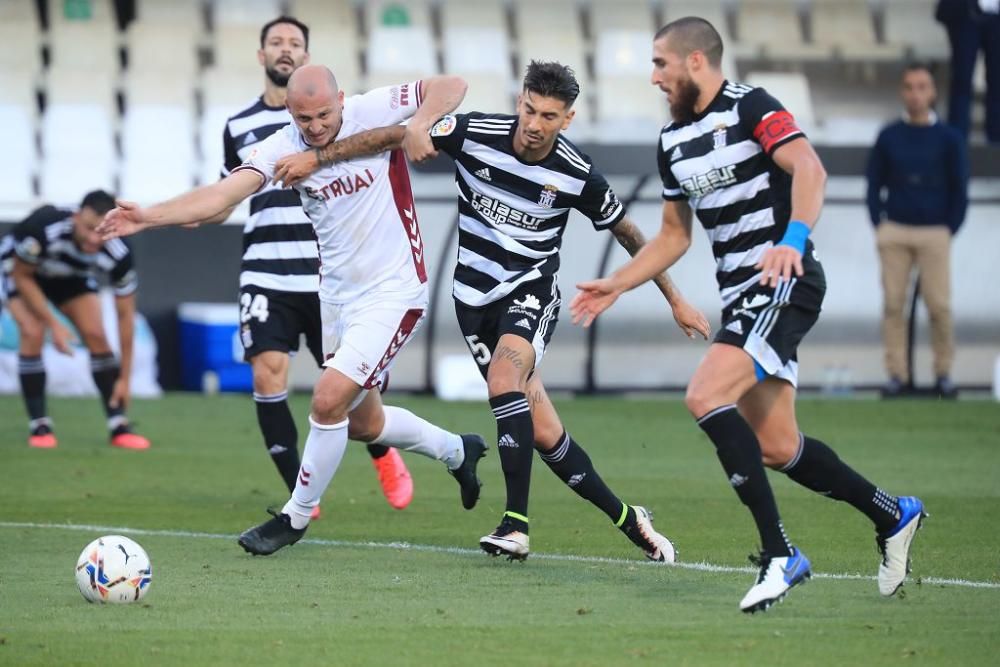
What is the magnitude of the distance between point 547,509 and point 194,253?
25.9 feet

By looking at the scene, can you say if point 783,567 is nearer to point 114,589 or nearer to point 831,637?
point 831,637

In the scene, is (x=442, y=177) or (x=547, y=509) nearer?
(x=547, y=509)

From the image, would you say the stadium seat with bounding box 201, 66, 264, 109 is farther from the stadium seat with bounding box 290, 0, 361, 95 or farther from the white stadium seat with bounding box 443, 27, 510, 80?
the white stadium seat with bounding box 443, 27, 510, 80

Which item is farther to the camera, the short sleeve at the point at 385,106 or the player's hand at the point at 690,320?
the short sleeve at the point at 385,106

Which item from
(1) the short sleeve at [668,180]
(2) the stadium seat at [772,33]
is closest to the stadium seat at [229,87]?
(2) the stadium seat at [772,33]

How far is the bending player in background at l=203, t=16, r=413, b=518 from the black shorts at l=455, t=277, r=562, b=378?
114cm

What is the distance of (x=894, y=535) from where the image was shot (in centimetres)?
619

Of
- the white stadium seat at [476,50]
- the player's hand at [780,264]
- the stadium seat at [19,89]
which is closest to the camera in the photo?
the player's hand at [780,264]

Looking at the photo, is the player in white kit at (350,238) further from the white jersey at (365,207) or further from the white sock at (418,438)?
the white sock at (418,438)

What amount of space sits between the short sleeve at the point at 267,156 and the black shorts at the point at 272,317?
1.29 m

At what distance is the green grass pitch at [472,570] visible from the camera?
5250mm

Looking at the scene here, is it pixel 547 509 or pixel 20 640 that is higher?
pixel 20 640

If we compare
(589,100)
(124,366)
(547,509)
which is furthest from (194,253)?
(547,509)

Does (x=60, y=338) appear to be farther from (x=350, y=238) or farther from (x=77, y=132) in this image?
(x=77, y=132)
